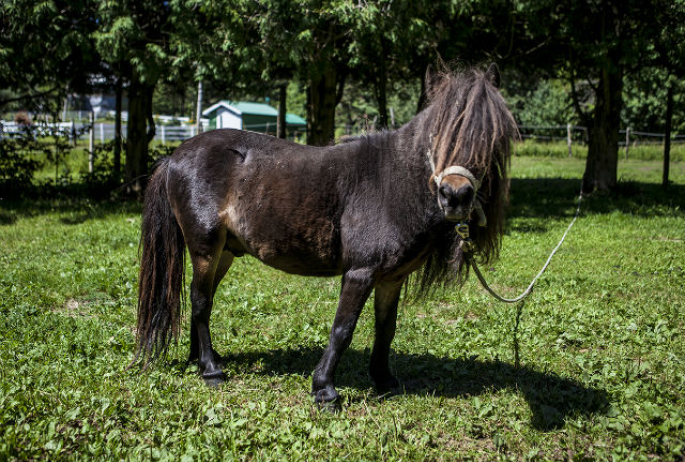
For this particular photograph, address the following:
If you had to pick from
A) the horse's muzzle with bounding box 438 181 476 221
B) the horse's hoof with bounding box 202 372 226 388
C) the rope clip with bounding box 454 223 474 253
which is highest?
the horse's muzzle with bounding box 438 181 476 221

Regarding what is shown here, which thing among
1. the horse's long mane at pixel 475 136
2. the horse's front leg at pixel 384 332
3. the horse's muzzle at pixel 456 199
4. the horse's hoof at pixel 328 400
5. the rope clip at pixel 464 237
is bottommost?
the horse's hoof at pixel 328 400

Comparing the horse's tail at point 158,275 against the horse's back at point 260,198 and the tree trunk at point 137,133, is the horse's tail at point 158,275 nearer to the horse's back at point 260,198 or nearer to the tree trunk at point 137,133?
the horse's back at point 260,198

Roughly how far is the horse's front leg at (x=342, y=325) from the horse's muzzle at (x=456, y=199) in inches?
30.7

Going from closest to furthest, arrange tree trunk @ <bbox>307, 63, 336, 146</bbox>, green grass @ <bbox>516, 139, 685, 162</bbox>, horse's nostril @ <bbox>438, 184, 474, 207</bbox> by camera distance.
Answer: horse's nostril @ <bbox>438, 184, 474, 207</bbox>, tree trunk @ <bbox>307, 63, 336, 146</bbox>, green grass @ <bbox>516, 139, 685, 162</bbox>

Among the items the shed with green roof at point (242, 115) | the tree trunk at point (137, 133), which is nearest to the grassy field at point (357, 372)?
the tree trunk at point (137, 133)

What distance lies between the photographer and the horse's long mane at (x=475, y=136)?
3.45 metres

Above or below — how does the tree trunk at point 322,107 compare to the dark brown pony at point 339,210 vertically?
above

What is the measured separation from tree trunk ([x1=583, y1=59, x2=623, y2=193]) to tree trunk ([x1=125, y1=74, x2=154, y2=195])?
10.9 m

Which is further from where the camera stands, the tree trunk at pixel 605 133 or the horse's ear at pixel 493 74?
the tree trunk at pixel 605 133

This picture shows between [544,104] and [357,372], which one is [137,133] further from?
[544,104]

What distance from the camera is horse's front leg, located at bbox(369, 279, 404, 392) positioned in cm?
425

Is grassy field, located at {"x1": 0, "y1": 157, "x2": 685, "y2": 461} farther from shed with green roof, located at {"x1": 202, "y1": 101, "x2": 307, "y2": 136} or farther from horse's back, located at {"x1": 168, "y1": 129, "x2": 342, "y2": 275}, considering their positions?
shed with green roof, located at {"x1": 202, "y1": 101, "x2": 307, "y2": 136}

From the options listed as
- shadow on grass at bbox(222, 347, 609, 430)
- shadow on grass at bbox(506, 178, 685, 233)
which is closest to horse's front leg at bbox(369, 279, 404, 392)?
shadow on grass at bbox(222, 347, 609, 430)

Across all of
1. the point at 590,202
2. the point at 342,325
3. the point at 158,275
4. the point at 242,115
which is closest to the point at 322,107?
the point at 590,202
